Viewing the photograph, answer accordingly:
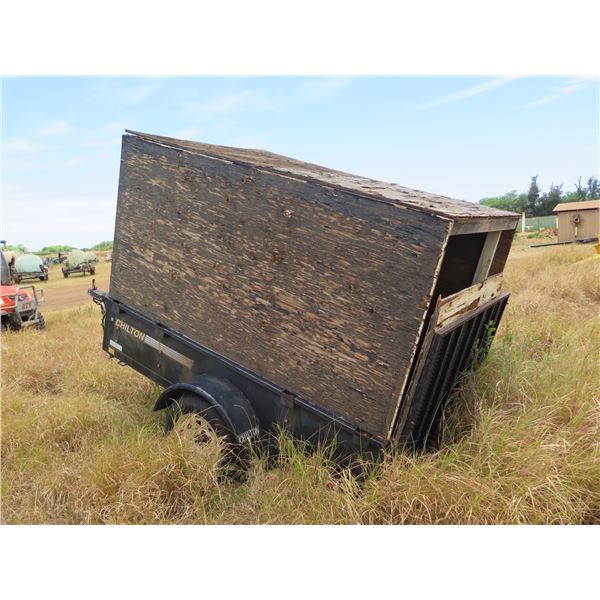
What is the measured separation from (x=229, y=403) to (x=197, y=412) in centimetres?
25

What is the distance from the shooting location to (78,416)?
423cm

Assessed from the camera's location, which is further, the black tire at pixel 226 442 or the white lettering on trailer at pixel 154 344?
the white lettering on trailer at pixel 154 344

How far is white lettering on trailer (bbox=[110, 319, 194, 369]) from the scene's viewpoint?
368 centimetres

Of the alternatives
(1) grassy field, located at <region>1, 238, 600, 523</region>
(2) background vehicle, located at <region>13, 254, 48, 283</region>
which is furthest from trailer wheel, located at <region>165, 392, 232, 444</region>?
(2) background vehicle, located at <region>13, 254, 48, 283</region>

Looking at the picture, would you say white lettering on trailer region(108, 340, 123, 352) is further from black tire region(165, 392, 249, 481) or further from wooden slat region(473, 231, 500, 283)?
wooden slat region(473, 231, 500, 283)

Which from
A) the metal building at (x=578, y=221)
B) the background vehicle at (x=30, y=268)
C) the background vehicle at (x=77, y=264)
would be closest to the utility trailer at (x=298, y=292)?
the metal building at (x=578, y=221)

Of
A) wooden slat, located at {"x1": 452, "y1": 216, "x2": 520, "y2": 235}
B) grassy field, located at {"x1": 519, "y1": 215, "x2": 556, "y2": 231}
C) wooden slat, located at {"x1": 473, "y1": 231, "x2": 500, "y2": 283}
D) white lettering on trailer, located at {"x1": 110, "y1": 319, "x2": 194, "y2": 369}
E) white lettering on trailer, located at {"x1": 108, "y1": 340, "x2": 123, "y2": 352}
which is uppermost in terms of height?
wooden slat, located at {"x1": 452, "y1": 216, "x2": 520, "y2": 235}

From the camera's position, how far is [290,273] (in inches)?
119

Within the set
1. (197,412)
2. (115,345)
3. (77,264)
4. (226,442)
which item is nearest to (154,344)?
(115,345)

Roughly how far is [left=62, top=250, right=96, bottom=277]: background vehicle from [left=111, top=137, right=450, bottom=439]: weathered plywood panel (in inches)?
939

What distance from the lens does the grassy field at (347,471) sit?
2.68m

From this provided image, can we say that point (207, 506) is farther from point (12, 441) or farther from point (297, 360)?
point (12, 441)

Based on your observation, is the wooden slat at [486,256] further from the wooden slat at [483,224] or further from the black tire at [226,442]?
the black tire at [226,442]

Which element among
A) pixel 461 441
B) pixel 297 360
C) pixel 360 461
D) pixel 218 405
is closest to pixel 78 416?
pixel 218 405
